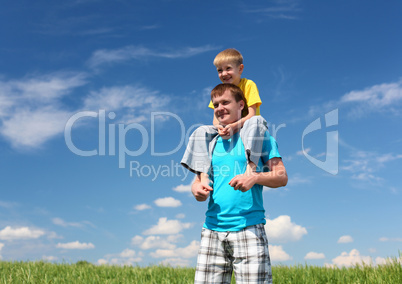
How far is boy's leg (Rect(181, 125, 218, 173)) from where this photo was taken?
145 inches

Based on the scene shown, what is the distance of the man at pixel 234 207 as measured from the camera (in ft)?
10.7

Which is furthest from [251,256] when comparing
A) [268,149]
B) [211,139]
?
[211,139]

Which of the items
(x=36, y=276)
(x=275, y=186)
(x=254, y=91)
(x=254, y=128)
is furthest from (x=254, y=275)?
(x=36, y=276)

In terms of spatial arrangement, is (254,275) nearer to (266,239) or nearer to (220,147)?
(266,239)

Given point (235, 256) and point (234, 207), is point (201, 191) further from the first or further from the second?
point (235, 256)

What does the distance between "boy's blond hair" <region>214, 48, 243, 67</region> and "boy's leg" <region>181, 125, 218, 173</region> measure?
4.28 ft

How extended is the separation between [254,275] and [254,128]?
51.0 inches

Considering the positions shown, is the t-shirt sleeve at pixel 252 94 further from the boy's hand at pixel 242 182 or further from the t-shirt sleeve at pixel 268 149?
the boy's hand at pixel 242 182

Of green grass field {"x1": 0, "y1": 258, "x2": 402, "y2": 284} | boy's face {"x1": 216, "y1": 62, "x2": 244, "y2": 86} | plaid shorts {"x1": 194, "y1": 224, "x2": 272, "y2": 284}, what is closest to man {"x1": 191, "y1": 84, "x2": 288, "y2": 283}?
plaid shorts {"x1": 194, "y1": 224, "x2": 272, "y2": 284}

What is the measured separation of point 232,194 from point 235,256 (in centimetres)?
55

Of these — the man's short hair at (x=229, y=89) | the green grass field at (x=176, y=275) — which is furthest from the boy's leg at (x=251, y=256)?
the green grass field at (x=176, y=275)

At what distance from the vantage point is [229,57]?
4.69m

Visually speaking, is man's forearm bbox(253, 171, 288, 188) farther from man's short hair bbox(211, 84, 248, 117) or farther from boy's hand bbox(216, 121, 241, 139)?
man's short hair bbox(211, 84, 248, 117)

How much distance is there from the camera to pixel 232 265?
11.4ft
